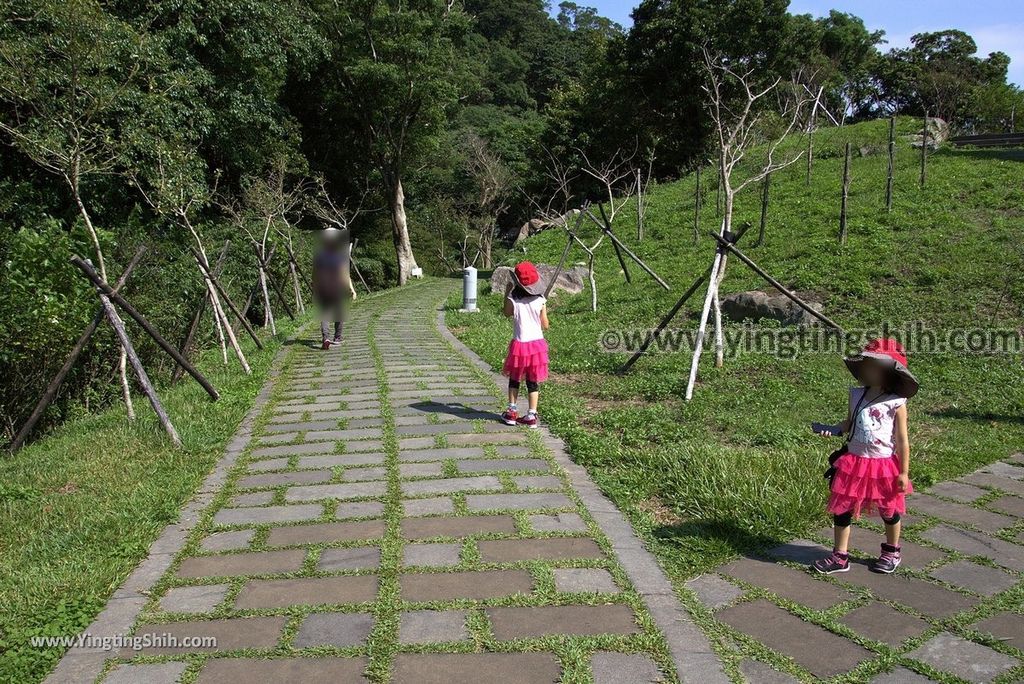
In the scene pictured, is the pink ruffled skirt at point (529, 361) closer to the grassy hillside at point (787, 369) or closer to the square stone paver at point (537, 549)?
the grassy hillside at point (787, 369)

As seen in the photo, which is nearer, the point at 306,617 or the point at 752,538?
the point at 306,617

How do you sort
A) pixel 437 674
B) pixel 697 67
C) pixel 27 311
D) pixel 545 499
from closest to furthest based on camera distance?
1. pixel 437 674
2. pixel 545 499
3. pixel 27 311
4. pixel 697 67

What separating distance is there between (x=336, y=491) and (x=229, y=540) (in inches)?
31.2

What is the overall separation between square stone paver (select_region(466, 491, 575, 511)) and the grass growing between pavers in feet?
5.65

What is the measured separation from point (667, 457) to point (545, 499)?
0.97 meters

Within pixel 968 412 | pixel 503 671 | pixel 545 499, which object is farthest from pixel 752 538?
pixel 968 412

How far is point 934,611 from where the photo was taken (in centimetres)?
303

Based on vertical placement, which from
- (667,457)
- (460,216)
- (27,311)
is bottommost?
(667,457)

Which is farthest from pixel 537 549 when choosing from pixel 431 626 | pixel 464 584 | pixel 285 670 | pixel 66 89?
pixel 66 89

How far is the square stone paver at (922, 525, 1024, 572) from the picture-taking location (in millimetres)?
3508

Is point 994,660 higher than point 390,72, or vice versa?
point 390,72

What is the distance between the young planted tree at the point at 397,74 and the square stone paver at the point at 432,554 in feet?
67.6

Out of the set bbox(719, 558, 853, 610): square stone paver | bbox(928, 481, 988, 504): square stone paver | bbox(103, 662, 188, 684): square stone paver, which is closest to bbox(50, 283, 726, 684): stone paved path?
bbox(103, 662, 188, 684): square stone paver

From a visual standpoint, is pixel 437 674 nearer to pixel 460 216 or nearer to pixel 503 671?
pixel 503 671
